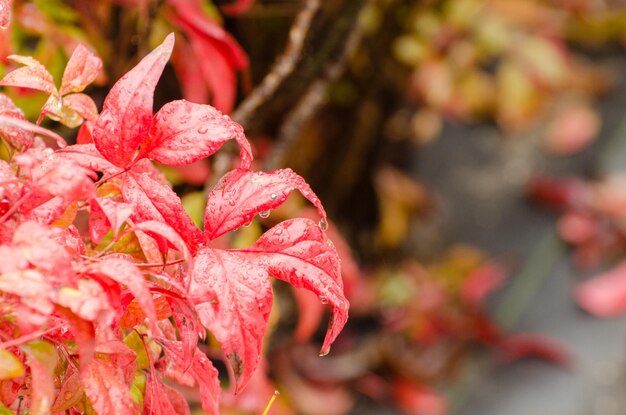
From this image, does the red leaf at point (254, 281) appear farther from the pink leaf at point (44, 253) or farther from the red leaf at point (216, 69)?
the red leaf at point (216, 69)

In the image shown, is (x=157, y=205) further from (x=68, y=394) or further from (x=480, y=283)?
(x=480, y=283)

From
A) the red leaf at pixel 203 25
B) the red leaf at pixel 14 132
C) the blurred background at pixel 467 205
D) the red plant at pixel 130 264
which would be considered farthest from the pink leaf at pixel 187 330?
the blurred background at pixel 467 205

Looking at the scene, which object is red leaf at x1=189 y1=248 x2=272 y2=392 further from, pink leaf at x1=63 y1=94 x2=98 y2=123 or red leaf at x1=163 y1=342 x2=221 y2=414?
pink leaf at x1=63 y1=94 x2=98 y2=123

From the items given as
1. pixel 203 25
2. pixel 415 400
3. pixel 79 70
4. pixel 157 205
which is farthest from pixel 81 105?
pixel 415 400

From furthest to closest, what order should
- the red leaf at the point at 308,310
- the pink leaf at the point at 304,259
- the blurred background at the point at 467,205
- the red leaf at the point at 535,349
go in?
the red leaf at the point at 535,349 < the blurred background at the point at 467,205 < the red leaf at the point at 308,310 < the pink leaf at the point at 304,259

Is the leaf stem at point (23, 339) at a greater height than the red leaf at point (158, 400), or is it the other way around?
the leaf stem at point (23, 339)
